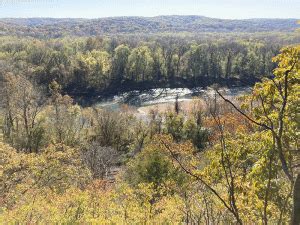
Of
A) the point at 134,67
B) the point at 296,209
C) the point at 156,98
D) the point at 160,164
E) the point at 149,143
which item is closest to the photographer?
the point at 296,209

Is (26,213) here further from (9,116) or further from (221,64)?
(221,64)

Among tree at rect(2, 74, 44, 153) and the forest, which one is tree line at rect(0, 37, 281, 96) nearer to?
the forest

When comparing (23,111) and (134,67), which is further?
(134,67)

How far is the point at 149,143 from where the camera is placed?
3431 centimetres

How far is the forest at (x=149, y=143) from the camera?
6.68 m

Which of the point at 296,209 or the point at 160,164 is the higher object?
the point at 296,209

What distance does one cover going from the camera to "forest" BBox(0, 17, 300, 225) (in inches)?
263

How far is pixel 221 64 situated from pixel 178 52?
44.6 feet

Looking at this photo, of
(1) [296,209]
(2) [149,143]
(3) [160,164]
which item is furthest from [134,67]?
(1) [296,209]

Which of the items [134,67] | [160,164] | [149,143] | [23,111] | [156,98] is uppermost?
[160,164]

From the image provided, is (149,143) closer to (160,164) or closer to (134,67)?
(160,164)

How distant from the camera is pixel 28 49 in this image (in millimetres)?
100375

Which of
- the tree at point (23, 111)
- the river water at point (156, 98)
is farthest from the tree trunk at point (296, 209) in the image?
the river water at point (156, 98)

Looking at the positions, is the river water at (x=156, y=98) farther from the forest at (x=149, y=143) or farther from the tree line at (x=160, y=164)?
the tree line at (x=160, y=164)
